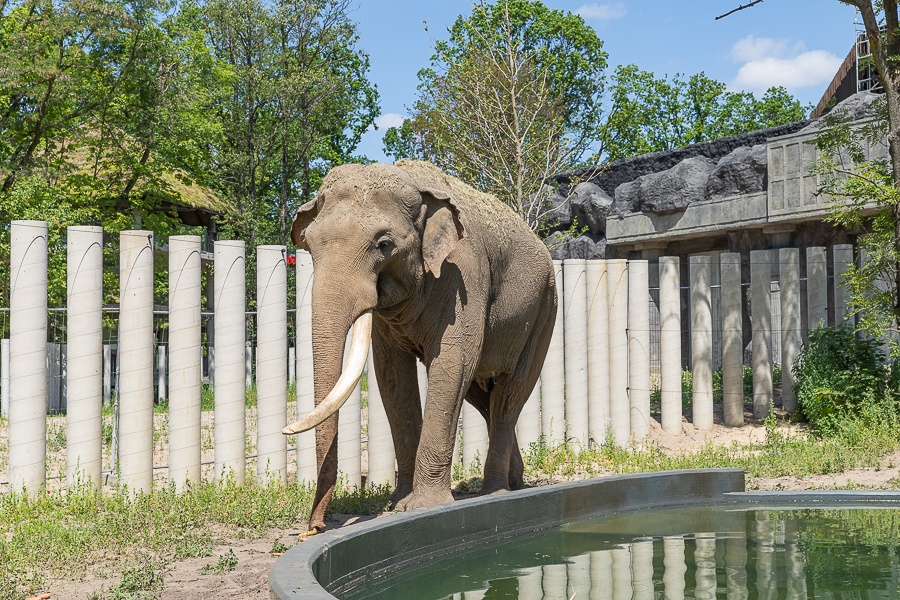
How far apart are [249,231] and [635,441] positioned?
1914 centimetres

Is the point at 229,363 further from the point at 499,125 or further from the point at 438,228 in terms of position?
the point at 499,125

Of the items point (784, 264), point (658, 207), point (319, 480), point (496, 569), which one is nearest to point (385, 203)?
point (319, 480)

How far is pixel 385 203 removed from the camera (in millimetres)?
5285

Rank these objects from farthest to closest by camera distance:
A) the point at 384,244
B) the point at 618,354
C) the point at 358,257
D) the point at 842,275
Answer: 1. the point at 842,275
2. the point at 618,354
3. the point at 384,244
4. the point at 358,257

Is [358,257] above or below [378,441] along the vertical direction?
above

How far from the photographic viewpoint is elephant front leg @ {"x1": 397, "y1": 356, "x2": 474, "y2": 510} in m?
5.80

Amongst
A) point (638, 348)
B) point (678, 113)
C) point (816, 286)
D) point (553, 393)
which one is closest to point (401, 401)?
point (553, 393)

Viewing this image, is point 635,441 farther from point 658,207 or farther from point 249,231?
point 249,231

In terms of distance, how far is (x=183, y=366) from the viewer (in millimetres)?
7387

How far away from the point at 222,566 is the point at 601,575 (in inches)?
71.9

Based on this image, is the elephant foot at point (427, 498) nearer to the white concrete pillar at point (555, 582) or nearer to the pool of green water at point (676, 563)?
the pool of green water at point (676, 563)

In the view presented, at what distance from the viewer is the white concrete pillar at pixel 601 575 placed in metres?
4.27

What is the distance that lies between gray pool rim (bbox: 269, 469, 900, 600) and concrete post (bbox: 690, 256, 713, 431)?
16.1ft

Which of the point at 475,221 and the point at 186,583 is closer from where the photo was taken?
the point at 186,583
